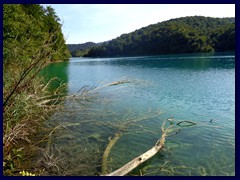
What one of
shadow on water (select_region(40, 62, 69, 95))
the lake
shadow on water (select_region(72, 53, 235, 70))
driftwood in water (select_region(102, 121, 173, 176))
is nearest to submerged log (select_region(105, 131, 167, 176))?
driftwood in water (select_region(102, 121, 173, 176))

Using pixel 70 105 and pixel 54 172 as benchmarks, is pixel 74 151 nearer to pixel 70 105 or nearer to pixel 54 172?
pixel 54 172

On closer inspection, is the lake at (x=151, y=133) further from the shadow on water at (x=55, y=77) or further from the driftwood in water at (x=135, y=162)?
the shadow on water at (x=55, y=77)

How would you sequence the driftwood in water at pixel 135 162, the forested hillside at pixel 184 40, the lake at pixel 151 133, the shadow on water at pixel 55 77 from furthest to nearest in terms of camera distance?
the forested hillside at pixel 184 40 → the shadow on water at pixel 55 77 → the lake at pixel 151 133 → the driftwood in water at pixel 135 162

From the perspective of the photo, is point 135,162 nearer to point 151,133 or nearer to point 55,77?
point 151,133

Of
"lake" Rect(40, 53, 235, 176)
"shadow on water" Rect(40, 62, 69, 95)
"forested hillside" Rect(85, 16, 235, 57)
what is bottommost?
"lake" Rect(40, 53, 235, 176)

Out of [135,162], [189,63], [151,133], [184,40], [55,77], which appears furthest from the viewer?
[184,40]

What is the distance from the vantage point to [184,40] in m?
91.0

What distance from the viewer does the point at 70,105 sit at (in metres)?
13.3

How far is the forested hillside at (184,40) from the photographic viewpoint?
85.2 m

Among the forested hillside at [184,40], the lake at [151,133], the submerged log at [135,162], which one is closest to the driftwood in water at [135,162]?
the submerged log at [135,162]

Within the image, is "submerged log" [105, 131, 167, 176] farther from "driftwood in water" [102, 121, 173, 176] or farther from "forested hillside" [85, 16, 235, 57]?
"forested hillside" [85, 16, 235, 57]

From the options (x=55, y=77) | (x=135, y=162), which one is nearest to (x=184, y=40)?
(x=55, y=77)

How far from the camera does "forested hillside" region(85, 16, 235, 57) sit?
85.2 metres
